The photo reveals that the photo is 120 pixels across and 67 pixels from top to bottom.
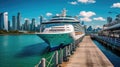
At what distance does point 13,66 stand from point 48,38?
9616 millimetres

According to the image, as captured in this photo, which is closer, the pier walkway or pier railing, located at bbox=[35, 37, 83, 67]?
pier railing, located at bbox=[35, 37, 83, 67]

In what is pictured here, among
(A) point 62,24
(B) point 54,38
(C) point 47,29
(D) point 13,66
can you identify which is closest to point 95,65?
(D) point 13,66

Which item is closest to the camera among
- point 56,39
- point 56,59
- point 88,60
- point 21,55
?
point 56,59

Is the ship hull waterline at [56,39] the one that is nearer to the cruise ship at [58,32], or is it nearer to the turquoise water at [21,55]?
the cruise ship at [58,32]

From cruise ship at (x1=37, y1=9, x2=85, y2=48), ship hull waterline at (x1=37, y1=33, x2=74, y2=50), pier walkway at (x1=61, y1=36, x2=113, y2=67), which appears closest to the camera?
pier walkway at (x1=61, y1=36, x2=113, y2=67)

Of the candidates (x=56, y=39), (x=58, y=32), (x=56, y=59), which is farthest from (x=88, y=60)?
(x=58, y=32)

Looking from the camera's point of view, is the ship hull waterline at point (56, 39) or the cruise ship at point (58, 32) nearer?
the ship hull waterline at point (56, 39)

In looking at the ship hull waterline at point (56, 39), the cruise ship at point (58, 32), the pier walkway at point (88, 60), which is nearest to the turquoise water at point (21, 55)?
the ship hull waterline at point (56, 39)

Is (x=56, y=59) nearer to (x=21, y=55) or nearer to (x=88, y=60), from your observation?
(x=88, y=60)

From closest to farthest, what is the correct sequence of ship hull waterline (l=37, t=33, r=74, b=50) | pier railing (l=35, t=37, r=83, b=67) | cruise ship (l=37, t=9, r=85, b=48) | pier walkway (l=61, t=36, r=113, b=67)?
pier railing (l=35, t=37, r=83, b=67) → pier walkway (l=61, t=36, r=113, b=67) → ship hull waterline (l=37, t=33, r=74, b=50) → cruise ship (l=37, t=9, r=85, b=48)

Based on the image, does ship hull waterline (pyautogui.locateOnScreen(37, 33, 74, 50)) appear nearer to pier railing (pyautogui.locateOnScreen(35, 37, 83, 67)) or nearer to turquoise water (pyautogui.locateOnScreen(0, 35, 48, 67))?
turquoise water (pyautogui.locateOnScreen(0, 35, 48, 67))

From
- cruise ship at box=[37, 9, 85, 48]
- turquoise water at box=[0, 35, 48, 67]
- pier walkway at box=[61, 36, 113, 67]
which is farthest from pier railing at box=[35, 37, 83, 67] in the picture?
cruise ship at box=[37, 9, 85, 48]

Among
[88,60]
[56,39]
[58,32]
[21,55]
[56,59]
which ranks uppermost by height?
[58,32]

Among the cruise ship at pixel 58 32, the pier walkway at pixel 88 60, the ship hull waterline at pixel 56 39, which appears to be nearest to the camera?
the pier walkway at pixel 88 60
